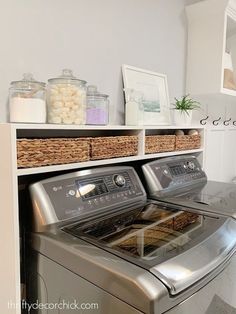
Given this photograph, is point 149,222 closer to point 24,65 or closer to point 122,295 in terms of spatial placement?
point 122,295

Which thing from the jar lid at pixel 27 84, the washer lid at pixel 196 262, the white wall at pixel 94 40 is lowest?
the washer lid at pixel 196 262

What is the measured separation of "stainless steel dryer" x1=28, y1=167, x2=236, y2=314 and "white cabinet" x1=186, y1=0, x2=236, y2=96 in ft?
3.79

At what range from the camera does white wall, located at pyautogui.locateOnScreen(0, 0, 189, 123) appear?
1142mm

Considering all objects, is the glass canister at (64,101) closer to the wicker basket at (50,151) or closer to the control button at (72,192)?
the wicker basket at (50,151)

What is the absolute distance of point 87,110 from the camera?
1236mm

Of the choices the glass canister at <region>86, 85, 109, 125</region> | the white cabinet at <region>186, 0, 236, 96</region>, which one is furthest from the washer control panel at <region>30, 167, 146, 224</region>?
the white cabinet at <region>186, 0, 236, 96</region>

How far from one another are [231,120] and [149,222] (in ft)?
6.69

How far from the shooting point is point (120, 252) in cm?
80

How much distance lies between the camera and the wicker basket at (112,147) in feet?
3.69

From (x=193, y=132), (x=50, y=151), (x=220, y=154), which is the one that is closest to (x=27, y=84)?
(x=50, y=151)

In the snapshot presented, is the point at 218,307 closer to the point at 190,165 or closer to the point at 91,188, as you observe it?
the point at 91,188

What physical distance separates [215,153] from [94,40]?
4.85 ft

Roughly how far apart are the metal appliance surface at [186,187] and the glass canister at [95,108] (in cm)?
33

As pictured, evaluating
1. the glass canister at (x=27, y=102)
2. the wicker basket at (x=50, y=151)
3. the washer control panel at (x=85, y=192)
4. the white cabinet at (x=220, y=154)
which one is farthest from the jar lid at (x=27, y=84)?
the white cabinet at (x=220, y=154)
